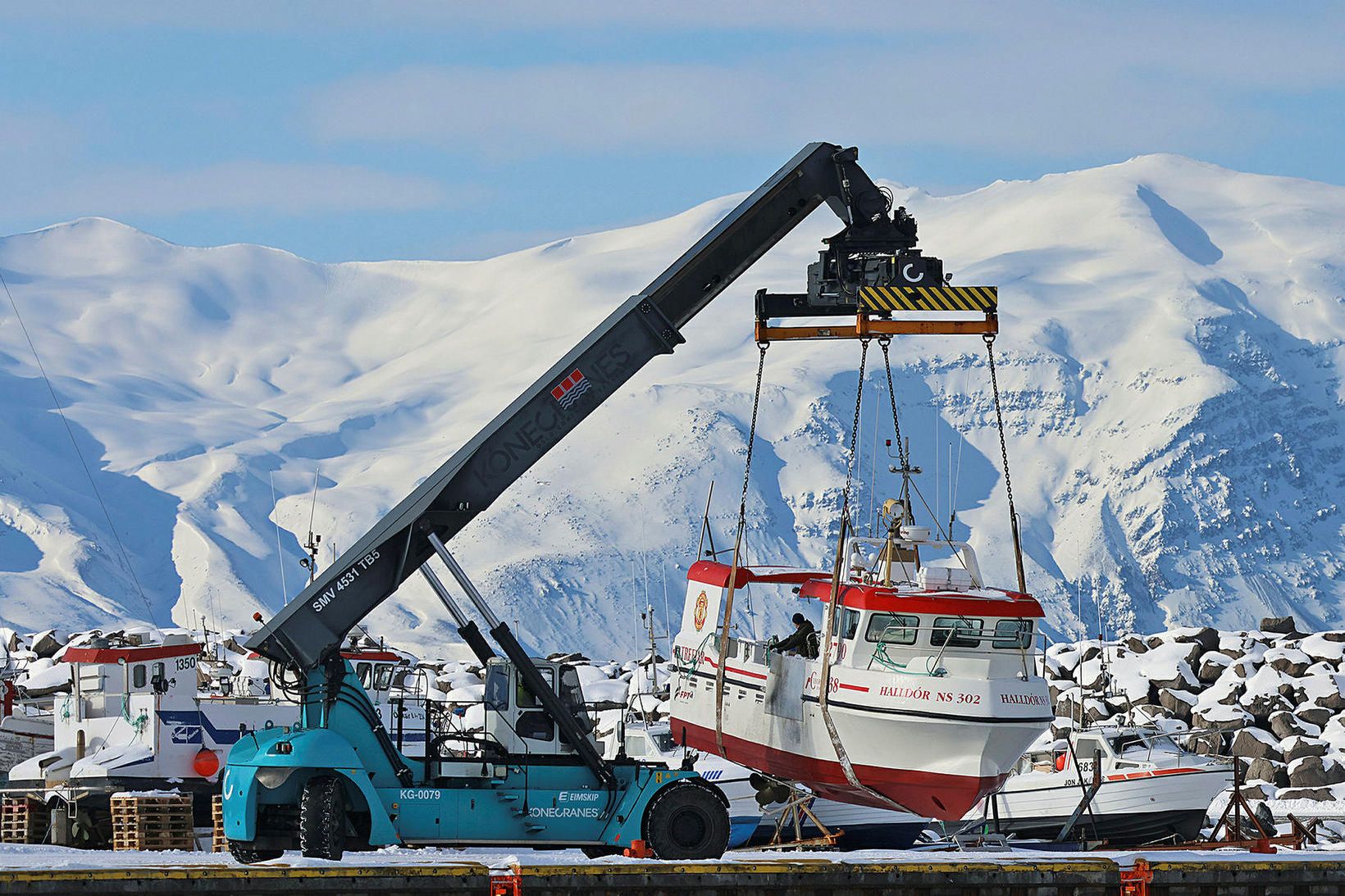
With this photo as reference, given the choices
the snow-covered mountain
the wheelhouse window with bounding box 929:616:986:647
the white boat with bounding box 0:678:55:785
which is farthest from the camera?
the snow-covered mountain

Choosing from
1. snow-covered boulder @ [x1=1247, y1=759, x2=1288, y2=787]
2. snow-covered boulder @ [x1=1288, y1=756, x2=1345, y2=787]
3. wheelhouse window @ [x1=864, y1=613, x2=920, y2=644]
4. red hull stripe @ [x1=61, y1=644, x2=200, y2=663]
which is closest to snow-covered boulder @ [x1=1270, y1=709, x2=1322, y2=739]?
snow-covered boulder @ [x1=1247, y1=759, x2=1288, y2=787]

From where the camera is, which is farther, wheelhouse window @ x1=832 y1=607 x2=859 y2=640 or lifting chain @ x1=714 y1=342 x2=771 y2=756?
lifting chain @ x1=714 y1=342 x2=771 y2=756

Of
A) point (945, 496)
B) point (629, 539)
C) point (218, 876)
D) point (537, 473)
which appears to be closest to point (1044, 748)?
point (218, 876)

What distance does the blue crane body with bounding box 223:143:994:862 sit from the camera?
71.6ft

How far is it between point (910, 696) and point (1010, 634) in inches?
66.3

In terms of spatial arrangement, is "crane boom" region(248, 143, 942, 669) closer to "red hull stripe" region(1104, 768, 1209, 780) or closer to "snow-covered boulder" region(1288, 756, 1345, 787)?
"red hull stripe" region(1104, 768, 1209, 780)

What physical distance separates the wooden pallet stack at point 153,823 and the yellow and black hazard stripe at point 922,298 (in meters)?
11.1

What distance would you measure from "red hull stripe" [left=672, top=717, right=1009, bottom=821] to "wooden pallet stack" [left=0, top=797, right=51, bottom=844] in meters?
9.60

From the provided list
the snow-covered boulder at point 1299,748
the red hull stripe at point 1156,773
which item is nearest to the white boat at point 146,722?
the red hull stripe at point 1156,773

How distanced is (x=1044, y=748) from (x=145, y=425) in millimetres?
166965

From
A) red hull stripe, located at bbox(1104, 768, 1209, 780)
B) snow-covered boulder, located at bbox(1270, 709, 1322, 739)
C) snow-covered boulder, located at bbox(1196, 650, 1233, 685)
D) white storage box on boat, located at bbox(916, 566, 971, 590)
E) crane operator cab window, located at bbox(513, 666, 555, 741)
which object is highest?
snow-covered boulder, located at bbox(1196, 650, 1233, 685)

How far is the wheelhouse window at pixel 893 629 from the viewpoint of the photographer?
26.6m

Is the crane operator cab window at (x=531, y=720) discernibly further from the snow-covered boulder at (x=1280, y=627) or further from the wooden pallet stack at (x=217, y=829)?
the snow-covered boulder at (x=1280, y=627)

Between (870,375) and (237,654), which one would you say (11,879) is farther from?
(870,375)
